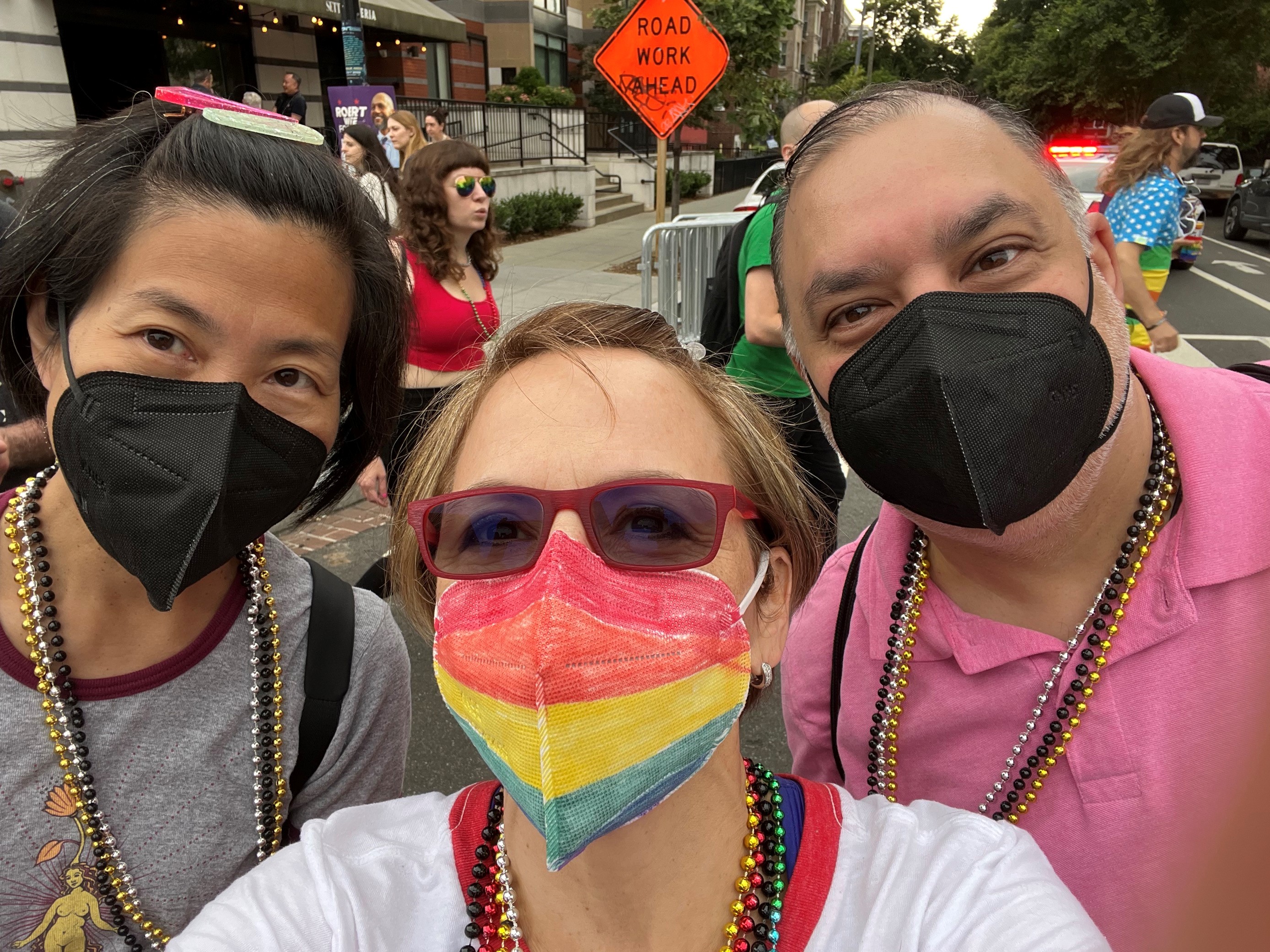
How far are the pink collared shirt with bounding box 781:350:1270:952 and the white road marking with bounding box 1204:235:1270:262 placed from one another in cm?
1958

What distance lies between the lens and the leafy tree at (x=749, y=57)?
15367 millimetres

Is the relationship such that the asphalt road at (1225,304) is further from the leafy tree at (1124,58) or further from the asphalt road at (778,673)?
the leafy tree at (1124,58)

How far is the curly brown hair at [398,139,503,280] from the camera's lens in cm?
404


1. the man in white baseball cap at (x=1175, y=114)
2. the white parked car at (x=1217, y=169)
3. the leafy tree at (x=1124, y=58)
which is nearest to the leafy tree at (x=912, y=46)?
the leafy tree at (x=1124, y=58)

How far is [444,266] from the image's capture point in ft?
13.2

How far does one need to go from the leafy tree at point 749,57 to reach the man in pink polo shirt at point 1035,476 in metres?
14.9

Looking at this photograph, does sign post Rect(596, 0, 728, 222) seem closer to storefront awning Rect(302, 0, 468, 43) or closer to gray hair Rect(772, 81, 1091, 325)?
gray hair Rect(772, 81, 1091, 325)

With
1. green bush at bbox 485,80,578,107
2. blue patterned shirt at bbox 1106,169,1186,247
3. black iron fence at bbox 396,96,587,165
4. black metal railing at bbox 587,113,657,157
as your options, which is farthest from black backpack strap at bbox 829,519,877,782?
black metal railing at bbox 587,113,657,157

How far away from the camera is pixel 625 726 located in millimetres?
1166

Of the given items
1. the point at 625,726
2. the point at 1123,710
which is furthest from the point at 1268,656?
the point at 625,726

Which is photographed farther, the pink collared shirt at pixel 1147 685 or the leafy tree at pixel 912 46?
the leafy tree at pixel 912 46

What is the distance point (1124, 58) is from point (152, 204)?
28297 millimetres

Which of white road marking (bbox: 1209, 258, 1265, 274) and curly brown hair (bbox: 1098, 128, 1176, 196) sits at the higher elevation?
curly brown hair (bbox: 1098, 128, 1176, 196)

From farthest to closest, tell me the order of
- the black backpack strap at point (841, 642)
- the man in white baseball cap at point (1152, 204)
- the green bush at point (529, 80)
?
the green bush at point (529, 80), the man in white baseball cap at point (1152, 204), the black backpack strap at point (841, 642)
